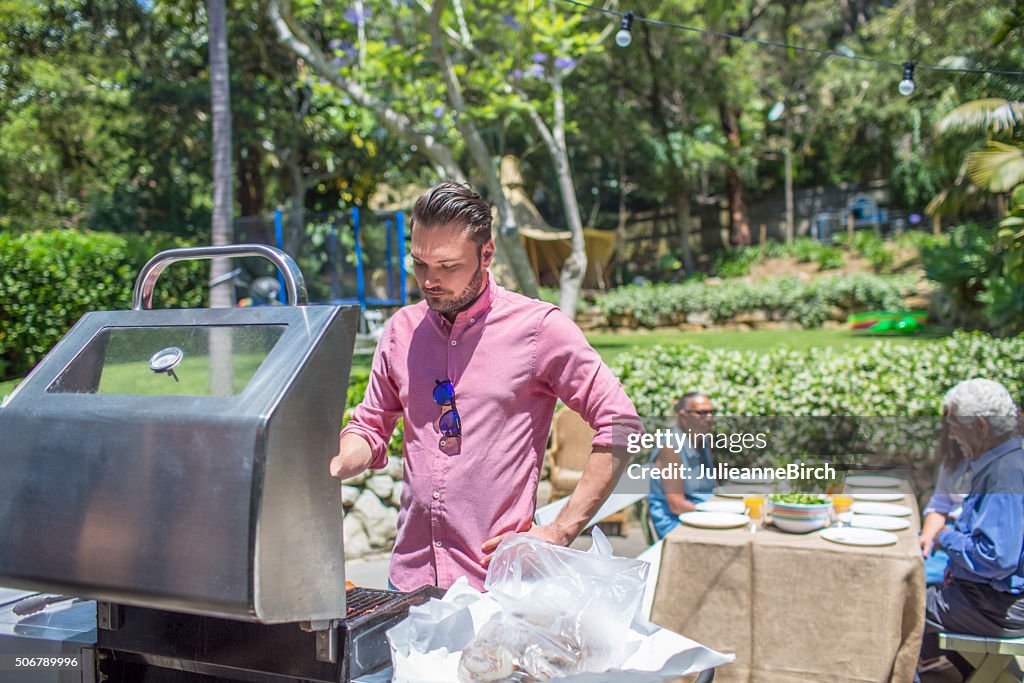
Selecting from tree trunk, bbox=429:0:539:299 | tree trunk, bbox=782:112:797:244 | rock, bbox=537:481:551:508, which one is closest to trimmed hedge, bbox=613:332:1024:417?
rock, bbox=537:481:551:508

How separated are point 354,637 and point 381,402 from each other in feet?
2.45

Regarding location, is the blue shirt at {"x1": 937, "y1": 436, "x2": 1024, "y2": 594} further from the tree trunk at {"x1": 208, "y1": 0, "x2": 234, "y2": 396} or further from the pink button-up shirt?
the tree trunk at {"x1": 208, "y1": 0, "x2": 234, "y2": 396}

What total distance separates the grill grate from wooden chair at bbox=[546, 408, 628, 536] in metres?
4.42

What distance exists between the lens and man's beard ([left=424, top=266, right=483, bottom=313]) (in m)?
1.96

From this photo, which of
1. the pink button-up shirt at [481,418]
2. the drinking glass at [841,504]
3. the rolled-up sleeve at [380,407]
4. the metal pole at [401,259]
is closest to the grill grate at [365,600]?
the pink button-up shirt at [481,418]

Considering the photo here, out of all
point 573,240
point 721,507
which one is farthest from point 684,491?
point 573,240

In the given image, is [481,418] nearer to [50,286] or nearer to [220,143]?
[220,143]

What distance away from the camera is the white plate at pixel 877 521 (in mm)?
3916

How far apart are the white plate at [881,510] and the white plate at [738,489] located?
0.42 meters

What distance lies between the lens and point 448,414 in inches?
79.5

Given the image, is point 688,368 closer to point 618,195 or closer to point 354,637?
point 354,637

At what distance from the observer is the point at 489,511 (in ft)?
6.48

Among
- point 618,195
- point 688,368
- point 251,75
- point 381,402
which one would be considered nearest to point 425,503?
point 381,402

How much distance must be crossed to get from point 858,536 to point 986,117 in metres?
10.3
